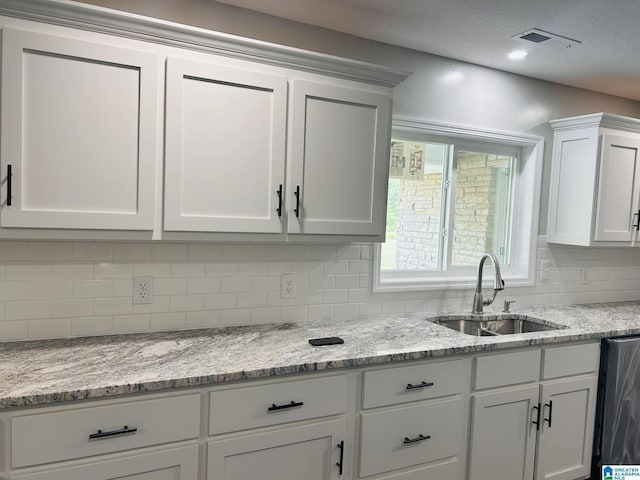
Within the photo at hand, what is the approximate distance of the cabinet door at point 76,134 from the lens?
1.67m

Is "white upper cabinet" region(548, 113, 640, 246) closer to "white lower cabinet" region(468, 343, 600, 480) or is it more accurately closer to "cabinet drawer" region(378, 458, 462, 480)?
"white lower cabinet" region(468, 343, 600, 480)

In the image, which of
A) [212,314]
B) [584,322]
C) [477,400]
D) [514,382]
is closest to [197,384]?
[212,314]

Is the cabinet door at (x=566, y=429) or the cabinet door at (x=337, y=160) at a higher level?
the cabinet door at (x=337, y=160)

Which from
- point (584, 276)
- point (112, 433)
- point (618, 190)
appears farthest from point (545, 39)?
point (112, 433)

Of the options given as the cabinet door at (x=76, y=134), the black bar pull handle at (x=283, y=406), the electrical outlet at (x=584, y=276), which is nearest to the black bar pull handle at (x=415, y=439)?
the black bar pull handle at (x=283, y=406)

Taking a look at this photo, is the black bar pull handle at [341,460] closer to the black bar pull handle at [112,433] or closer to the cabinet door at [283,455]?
the cabinet door at [283,455]

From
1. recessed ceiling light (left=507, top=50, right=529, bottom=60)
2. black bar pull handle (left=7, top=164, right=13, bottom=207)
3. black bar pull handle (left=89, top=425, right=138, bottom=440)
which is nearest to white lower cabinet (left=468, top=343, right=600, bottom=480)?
black bar pull handle (left=89, top=425, right=138, bottom=440)

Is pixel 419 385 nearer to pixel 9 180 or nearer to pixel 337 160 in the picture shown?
pixel 337 160

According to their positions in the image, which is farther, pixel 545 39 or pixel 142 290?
pixel 545 39

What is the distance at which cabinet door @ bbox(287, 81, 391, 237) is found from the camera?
215 centimetres

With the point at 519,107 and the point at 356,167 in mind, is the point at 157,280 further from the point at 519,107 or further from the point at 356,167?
the point at 519,107

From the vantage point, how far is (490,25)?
7.80 ft

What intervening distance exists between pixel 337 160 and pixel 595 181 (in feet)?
6.22

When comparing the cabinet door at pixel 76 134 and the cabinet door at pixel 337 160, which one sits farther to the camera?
the cabinet door at pixel 337 160
